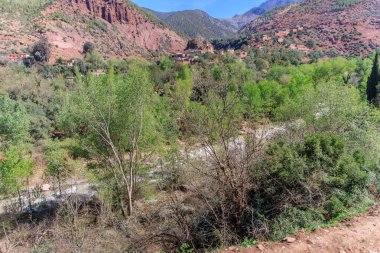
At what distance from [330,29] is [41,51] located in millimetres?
91603

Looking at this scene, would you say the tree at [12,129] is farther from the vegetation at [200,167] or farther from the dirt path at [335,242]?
the dirt path at [335,242]

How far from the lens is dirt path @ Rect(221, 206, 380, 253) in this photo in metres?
5.97

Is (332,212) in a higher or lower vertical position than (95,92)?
lower

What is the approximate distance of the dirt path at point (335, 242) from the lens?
5.97 metres

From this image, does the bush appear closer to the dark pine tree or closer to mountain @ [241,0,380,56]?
the dark pine tree

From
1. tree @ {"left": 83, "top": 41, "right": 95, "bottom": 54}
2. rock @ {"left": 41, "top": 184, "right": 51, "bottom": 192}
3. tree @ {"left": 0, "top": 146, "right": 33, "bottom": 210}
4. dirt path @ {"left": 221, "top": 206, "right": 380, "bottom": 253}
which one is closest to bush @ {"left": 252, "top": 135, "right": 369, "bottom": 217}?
dirt path @ {"left": 221, "top": 206, "right": 380, "bottom": 253}

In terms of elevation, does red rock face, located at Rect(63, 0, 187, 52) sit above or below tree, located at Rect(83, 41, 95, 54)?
above

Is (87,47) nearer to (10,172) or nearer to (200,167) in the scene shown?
(10,172)

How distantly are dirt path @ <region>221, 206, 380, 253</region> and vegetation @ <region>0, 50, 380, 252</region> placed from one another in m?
0.50

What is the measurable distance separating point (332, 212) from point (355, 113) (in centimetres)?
1108

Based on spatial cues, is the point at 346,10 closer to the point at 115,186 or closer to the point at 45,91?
the point at 45,91

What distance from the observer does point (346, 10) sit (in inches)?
4220

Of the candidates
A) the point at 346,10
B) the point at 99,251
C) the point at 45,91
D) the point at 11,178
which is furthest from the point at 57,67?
the point at 346,10

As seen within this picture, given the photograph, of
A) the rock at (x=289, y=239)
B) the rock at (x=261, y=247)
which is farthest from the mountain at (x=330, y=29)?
the rock at (x=261, y=247)
